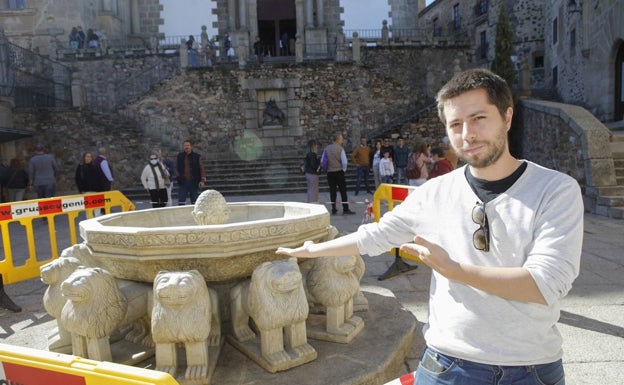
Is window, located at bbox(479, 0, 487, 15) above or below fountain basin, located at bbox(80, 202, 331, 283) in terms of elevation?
above

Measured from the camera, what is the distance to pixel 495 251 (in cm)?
128

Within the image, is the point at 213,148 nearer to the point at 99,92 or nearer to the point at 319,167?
the point at 99,92

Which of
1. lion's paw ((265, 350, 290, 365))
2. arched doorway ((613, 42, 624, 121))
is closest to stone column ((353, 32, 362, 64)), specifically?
arched doorway ((613, 42, 624, 121))

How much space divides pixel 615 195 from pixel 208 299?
8.76 meters

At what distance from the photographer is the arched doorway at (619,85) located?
12.5 meters

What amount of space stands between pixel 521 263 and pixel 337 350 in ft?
6.26

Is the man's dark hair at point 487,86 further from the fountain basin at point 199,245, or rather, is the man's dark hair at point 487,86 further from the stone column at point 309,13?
the stone column at point 309,13

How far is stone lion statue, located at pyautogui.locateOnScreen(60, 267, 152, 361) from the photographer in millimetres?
2533

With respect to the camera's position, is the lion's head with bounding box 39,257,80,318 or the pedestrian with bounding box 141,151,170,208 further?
the pedestrian with bounding box 141,151,170,208

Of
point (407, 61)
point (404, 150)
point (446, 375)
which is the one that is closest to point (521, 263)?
point (446, 375)

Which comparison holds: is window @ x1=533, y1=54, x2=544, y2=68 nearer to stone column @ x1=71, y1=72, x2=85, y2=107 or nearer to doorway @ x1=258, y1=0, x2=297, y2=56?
doorway @ x1=258, y1=0, x2=297, y2=56

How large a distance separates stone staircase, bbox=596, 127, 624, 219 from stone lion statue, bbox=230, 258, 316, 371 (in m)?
7.76

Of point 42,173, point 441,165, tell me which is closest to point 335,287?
point 441,165

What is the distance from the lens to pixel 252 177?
15031 millimetres
